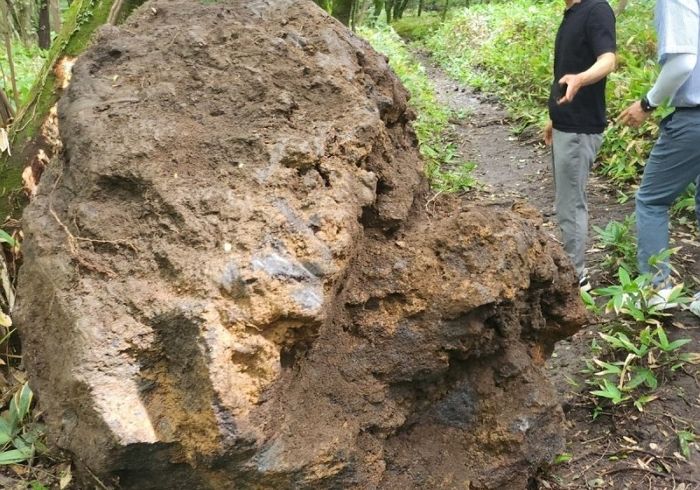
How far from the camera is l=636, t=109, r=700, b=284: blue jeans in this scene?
11.8 feet

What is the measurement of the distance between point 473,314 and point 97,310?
1360mm

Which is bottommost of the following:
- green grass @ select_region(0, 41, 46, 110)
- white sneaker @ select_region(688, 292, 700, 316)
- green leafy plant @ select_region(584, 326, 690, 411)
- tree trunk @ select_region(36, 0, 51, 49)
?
green leafy plant @ select_region(584, 326, 690, 411)

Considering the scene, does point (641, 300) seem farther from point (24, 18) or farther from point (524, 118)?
point (24, 18)

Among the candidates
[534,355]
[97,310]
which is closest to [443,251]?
[534,355]

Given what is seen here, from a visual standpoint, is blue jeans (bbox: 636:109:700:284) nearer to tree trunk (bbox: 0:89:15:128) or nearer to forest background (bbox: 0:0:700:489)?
forest background (bbox: 0:0:700:489)

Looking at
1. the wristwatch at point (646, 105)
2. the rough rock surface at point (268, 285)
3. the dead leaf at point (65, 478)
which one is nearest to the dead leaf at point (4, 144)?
the rough rock surface at point (268, 285)

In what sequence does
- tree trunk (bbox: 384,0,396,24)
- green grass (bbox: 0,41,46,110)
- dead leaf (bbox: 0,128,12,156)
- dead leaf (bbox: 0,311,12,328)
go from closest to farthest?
dead leaf (bbox: 0,311,12,328), dead leaf (bbox: 0,128,12,156), green grass (bbox: 0,41,46,110), tree trunk (bbox: 384,0,396,24)

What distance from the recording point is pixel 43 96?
3.35 meters

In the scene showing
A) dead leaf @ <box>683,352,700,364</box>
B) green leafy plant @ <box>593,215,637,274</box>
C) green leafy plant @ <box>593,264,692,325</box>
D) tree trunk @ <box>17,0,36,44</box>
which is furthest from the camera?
tree trunk @ <box>17,0,36,44</box>

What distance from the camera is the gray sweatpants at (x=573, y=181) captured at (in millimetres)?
4043

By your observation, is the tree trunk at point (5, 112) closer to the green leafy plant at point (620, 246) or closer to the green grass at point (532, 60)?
the green leafy plant at point (620, 246)

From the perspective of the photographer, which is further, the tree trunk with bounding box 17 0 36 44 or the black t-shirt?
the tree trunk with bounding box 17 0 36 44

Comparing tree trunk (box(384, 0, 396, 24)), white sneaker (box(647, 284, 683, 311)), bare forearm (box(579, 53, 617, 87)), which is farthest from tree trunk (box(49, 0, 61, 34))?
tree trunk (box(384, 0, 396, 24))

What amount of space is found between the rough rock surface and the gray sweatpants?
148 centimetres
